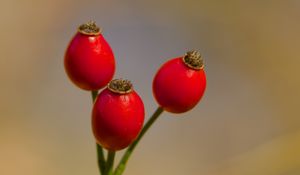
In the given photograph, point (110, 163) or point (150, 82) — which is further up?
point (110, 163)

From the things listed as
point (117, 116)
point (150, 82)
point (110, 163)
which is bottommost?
point (150, 82)

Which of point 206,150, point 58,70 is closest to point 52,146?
point 58,70

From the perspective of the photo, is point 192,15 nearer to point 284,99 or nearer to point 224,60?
point 224,60

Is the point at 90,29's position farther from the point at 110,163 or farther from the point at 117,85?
the point at 110,163

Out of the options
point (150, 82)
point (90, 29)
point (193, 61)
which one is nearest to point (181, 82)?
point (193, 61)

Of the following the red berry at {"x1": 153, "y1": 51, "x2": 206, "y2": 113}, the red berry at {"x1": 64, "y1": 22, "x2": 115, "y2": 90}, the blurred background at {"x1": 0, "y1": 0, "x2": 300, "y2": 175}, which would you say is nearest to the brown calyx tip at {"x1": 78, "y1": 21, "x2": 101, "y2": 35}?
the red berry at {"x1": 64, "y1": 22, "x2": 115, "y2": 90}

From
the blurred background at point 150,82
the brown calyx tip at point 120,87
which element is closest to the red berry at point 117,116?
the brown calyx tip at point 120,87
